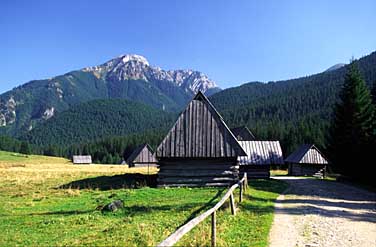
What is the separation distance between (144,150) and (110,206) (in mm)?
60637

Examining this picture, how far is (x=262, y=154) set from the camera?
40.2 metres

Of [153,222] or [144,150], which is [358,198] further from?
[144,150]

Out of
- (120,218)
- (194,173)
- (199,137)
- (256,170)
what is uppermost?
(199,137)

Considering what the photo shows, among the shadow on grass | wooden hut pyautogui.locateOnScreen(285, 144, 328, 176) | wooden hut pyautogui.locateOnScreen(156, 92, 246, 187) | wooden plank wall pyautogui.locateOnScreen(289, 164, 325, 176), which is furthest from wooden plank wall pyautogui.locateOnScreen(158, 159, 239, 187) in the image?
wooden plank wall pyautogui.locateOnScreen(289, 164, 325, 176)

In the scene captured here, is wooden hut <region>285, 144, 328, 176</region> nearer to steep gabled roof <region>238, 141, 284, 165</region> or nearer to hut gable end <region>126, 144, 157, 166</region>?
steep gabled roof <region>238, 141, 284, 165</region>

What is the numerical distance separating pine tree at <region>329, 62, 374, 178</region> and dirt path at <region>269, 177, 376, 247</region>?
17047 millimetres

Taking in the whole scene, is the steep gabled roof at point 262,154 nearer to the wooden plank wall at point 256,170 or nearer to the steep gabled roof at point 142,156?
the wooden plank wall at point 256,170

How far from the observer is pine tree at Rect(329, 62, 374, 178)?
38.7 metres

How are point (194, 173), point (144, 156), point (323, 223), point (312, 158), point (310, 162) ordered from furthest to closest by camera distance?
point (144, 156) < point (312, 158) < point (310, 162) < point (194, 173) < point (323, 223)

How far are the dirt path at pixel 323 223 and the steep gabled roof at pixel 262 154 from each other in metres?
15.8

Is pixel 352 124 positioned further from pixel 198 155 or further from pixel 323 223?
pixel 323 223

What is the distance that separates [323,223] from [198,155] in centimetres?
1261

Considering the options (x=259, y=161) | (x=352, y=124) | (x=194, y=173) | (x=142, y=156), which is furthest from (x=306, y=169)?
(x=142, y=156)

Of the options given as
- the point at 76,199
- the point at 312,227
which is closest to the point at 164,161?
the point at 76,199
